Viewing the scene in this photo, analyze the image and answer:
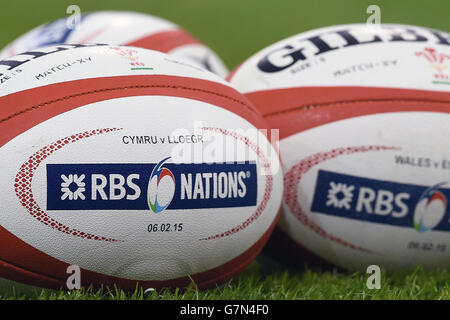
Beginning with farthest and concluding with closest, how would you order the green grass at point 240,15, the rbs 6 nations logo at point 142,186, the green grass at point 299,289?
the green grass at point 240,15 < the green grass at point 299,289 < the rbs 6 nations logo at point 142,186

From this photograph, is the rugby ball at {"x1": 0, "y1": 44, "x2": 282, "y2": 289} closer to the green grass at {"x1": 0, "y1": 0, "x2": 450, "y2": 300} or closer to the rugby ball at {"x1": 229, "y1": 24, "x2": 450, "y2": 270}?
the rugby ball at {"x1": 229, "y1": 24, "x2": 450, "y2": 270}

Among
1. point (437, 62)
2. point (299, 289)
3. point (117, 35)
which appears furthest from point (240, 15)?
point (299, 289)

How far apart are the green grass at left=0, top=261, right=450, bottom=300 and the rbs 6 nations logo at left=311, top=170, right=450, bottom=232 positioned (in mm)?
230

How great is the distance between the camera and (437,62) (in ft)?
9.85

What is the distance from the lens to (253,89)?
311cm

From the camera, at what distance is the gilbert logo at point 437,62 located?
297cm

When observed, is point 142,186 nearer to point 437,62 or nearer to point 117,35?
point 437,62

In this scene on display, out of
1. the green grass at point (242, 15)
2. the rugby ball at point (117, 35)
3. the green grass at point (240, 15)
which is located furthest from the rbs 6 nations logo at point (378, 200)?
the green grass at point (242, 15)

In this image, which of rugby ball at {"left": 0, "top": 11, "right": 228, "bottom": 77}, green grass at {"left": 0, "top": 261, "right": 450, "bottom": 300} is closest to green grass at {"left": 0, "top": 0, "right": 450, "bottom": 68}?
rugby ball at {"left": 0, "top": 11, "right": 228, "bottom": 77}

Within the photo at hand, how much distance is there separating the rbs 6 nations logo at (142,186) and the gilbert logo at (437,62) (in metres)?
0.94

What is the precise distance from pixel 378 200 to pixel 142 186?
3.06 ft

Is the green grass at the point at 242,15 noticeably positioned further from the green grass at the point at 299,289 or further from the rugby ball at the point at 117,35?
the green grass at the point at 299,289
